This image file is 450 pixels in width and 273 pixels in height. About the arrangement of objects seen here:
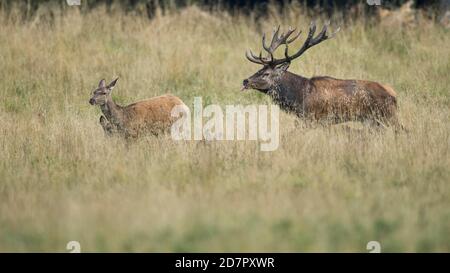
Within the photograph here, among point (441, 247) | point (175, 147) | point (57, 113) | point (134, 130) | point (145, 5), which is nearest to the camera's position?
point (441, 247)

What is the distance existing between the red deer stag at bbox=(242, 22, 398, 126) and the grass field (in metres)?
0.30

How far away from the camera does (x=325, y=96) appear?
35.3ft

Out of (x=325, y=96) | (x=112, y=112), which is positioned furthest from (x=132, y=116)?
(x=325, y=96)

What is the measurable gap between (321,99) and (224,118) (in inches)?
63.7

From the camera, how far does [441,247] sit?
21.6 ft

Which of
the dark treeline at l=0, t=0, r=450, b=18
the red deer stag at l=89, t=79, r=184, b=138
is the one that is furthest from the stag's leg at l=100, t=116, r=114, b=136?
the dark treeline at l=0, t=0, r=450, b=18

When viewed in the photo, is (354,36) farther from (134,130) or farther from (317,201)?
(317,201)

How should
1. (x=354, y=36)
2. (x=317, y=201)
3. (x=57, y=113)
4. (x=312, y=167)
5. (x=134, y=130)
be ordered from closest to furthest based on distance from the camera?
(x=317, y=201) → (x=312, y=167) → (x=134, y=130) → (x=57, y=113) → (x=354, y=36)

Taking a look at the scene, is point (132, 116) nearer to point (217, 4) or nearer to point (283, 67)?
point (283, 67)

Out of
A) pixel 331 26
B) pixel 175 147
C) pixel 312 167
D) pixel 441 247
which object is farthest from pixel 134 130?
pixel 331 26

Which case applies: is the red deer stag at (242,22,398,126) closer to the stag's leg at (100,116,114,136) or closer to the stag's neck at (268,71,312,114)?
the stag's neck at (268,71,312,114)

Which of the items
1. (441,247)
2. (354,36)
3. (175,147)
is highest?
(354,36)

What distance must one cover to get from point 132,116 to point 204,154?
1629mm

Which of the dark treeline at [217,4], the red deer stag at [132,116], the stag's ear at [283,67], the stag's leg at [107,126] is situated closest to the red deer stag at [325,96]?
the stag's ear at [283,67]
